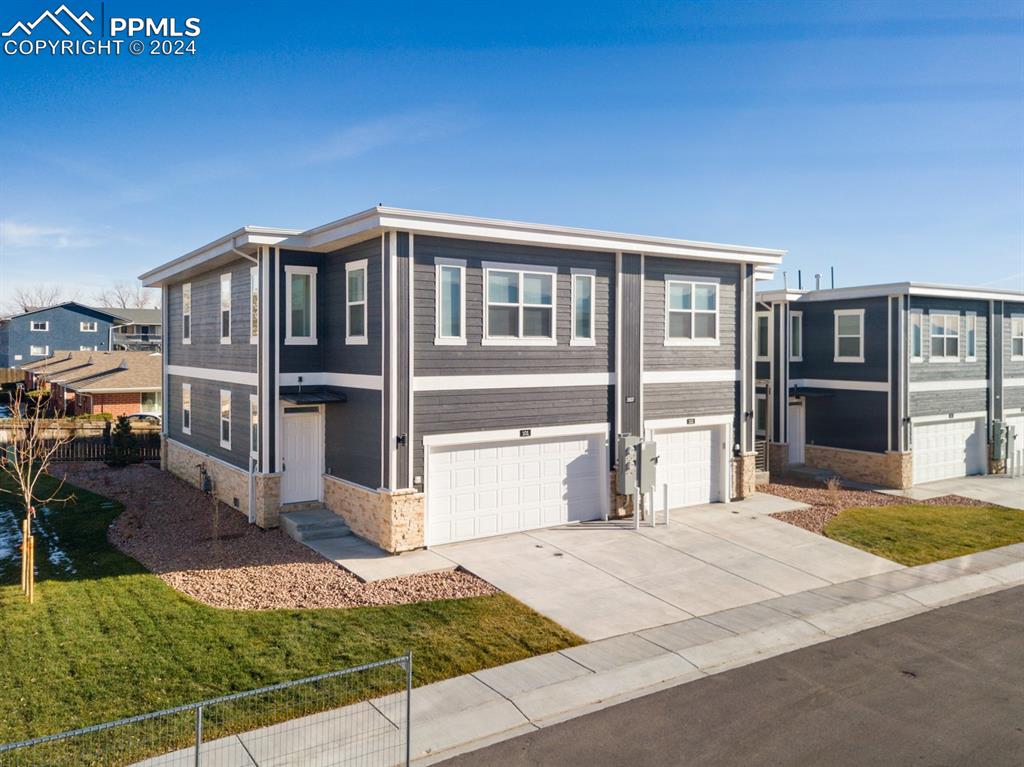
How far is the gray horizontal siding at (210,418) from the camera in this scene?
1775cm

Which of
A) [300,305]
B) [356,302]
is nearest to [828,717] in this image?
[356,302]

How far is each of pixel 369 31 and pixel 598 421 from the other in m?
10.2

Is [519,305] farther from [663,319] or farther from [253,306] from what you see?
[253,306]

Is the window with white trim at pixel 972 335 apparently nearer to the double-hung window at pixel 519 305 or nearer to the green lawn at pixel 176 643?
the double-hung window at pixel 519 305

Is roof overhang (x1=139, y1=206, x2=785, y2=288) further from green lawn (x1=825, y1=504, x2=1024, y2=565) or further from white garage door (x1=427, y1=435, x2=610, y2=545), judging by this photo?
green lawn (x1=825, y1=504, x2=1024, y2=565)

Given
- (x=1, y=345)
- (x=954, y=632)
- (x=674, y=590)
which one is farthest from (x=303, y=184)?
(x=1, y=345)

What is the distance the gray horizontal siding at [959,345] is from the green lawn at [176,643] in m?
17.7

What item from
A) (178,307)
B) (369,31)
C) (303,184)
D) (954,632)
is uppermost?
(369,31)

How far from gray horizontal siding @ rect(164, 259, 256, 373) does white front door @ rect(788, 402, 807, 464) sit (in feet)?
58.4

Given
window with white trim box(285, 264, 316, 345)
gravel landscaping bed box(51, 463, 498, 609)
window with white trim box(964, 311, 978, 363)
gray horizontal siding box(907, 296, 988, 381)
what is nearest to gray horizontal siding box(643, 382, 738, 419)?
gravel landscaping bed box(51, 463, 498, 609)

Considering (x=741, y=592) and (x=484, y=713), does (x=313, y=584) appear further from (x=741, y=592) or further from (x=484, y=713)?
(x=741, y=592)

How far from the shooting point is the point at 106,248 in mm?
69625

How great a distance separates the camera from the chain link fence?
23.1ft

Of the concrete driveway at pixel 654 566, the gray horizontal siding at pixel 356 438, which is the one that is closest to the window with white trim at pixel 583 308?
the concrete driveway at pixel 654 566
